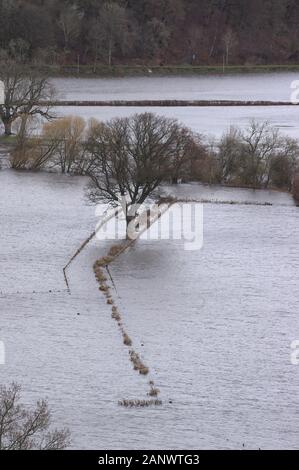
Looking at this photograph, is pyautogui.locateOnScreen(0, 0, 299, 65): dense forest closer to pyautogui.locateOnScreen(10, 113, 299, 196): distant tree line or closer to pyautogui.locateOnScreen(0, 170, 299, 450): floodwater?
pyautogui.locateOnScreen(10, 113, 299, 196): distant tree line

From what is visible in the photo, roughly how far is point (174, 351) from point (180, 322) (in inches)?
105

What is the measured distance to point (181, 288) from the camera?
36094mm

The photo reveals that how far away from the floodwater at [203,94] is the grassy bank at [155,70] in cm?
168

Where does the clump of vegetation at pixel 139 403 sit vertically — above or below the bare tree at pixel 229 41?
below

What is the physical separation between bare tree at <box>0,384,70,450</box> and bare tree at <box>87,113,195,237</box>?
66.5 ft

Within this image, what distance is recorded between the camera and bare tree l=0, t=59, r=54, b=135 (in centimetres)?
6425


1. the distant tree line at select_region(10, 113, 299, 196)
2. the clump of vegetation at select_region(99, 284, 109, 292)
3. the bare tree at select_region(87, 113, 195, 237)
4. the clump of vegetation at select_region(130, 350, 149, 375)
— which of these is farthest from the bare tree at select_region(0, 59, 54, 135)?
the clump of vegetation at select_region(130, 350, 149, 375)

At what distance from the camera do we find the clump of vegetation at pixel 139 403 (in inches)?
1019

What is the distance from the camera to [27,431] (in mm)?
21203

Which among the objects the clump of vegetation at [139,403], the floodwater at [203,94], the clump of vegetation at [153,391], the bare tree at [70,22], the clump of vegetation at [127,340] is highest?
the bare tree at [70,22]

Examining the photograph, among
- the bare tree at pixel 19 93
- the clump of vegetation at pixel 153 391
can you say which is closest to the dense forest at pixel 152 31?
the bare tree at pixel 19 93

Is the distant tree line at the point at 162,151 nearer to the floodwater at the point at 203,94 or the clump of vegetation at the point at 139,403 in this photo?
the floodwater at the point at 203,94

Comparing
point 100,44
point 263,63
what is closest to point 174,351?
point 100,44

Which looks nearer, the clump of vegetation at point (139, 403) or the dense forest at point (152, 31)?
the clump of vegetation at point (139, 403)
